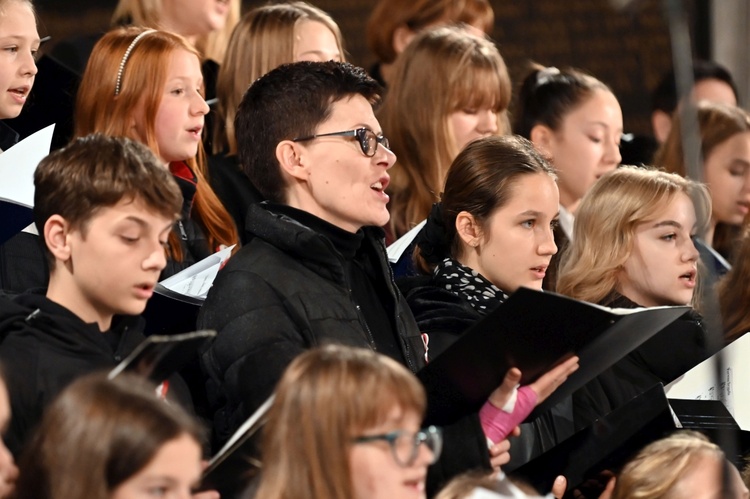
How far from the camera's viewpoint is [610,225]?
3.89m

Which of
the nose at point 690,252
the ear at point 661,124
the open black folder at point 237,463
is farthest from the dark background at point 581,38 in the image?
the open black folder at point 237,463

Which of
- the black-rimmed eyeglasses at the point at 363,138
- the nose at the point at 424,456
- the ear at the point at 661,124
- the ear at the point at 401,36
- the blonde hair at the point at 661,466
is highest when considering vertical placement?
the black-rimmed eyeglasses at the point at 363,138

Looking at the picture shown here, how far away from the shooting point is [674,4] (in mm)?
1994

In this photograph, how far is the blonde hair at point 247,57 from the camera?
14.5 ft

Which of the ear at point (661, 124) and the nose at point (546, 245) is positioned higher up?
the nose at point (546, 245)

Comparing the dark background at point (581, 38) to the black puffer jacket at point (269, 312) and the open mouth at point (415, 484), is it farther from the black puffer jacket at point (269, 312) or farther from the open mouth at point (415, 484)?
the open mouth at point (415, 484)

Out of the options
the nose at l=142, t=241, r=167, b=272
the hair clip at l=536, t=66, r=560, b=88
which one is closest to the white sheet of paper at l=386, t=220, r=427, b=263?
the nose at l=142, t=241, r=167, b=272

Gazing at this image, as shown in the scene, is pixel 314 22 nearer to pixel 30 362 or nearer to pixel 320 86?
pixel 320 86

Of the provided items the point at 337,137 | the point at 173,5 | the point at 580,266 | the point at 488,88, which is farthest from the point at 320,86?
the point at 173,5

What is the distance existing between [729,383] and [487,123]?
149 centimetres

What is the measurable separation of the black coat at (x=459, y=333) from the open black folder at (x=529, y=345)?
271 millimetres

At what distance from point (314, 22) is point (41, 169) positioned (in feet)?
6.34

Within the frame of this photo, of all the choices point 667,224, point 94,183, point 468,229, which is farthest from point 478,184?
point 94,183

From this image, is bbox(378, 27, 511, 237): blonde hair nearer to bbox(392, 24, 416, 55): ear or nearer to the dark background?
bbox(392, 24, 416, 55): ear
